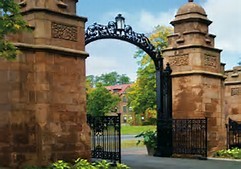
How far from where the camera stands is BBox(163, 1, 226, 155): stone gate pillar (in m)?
16.8

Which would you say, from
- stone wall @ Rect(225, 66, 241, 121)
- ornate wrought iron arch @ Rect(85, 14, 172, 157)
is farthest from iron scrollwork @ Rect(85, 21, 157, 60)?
stone wall @ Rect(225, 66, 241, 121)

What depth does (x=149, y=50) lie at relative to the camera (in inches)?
695

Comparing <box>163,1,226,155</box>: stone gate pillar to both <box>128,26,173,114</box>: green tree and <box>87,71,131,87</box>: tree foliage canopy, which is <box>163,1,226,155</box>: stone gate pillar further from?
<box>87,71,131,87</box>: tree foliage canopy

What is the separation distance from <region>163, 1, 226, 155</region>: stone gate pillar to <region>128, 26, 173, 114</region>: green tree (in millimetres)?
21315

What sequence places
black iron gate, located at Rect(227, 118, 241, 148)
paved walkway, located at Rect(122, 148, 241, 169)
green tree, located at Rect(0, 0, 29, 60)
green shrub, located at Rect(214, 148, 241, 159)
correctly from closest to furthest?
green tree, located at Rect(0, 0, 29, 60) < paved walkway, located at Rect(122, 148, 241, 169) < green shrub, located at Rect(214, 148, 241, 159) < black iron gate, located at Rect(227, 118, 241, 148)

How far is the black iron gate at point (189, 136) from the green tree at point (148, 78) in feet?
74.1

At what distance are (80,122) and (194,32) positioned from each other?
7.03 metres

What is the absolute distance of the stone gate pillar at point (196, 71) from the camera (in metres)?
16.8

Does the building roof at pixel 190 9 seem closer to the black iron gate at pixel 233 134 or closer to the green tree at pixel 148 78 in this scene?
the black iron gate at pixel 233 134

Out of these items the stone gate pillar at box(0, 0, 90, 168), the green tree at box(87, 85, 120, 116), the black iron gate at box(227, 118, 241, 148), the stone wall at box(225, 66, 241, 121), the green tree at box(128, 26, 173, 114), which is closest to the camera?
the stone gate pillar at box(0, 0, 90, 168)

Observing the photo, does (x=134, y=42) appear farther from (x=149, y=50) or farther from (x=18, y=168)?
(x=18, y=168)

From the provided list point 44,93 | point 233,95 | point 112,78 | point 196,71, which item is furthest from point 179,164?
point 112,78

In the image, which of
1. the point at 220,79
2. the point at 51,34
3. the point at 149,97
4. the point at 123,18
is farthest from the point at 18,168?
the point at 149,97

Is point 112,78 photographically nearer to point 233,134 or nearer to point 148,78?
point 148,78
